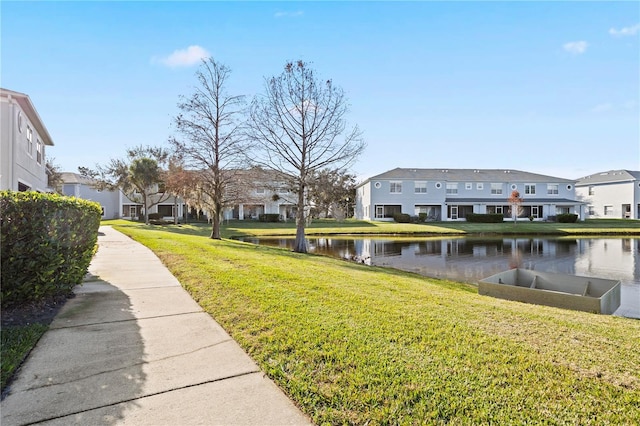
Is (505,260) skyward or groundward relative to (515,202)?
groundward

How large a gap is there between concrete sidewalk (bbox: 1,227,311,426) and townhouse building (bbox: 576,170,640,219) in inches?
2380

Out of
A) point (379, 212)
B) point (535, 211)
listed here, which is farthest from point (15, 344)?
point (535, 211)

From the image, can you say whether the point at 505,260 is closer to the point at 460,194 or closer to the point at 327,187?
the point at 327,187

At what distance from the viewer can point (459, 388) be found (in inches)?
112

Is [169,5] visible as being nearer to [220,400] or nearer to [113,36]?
[113,36]

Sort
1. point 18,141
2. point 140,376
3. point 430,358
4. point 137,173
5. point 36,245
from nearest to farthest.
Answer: point 140,376, point 430,358, point 36,245, point 18,141, point 137,173

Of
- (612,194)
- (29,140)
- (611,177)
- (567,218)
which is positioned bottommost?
(567,218)

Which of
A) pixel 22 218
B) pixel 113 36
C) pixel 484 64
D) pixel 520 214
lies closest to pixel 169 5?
pixel 113 36

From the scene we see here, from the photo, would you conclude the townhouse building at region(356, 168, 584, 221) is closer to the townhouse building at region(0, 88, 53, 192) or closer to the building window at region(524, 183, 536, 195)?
the building window at region(524, 183, 536, 195)

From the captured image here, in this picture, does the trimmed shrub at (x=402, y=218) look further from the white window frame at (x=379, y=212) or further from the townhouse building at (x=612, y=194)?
the townhouse building at (x=612, y=194)

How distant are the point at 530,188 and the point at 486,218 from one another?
1010 cm

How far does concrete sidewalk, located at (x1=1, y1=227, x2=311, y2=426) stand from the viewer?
2.58 metres

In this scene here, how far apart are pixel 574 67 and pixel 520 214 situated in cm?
3710

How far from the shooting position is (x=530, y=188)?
47375 millimetres
